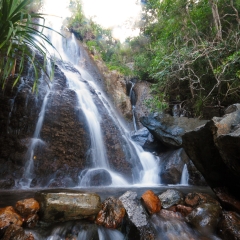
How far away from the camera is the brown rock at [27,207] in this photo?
278 cm

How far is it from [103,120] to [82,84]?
2825mm

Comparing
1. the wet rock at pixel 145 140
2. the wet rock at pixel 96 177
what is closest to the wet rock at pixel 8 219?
the wet rock at pixel 96 177

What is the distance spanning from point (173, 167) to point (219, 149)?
3660 millimetres

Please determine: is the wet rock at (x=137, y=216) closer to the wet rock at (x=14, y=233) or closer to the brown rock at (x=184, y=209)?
the brown rock at (x=184, y=209)

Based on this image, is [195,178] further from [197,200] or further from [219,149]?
[219,149]

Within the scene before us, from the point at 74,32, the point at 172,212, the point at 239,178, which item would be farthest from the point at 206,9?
the point at 74,32

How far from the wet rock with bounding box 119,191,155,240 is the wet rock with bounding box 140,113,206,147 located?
405 cm

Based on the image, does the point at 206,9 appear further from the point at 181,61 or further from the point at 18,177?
the point at 18,177

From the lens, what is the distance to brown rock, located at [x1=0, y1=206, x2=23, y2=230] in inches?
97.7

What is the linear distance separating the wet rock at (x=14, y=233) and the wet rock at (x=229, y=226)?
2717 millimetres

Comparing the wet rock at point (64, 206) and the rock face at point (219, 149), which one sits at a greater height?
the rock face at point (219, 149)

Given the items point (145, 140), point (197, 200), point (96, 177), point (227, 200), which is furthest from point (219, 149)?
point (145, 140)

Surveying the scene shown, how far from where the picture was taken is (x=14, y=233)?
2.34 metres

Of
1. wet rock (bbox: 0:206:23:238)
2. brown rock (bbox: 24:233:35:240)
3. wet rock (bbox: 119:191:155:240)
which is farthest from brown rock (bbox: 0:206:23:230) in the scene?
wet rock (bbox: 119:191:155:240)
